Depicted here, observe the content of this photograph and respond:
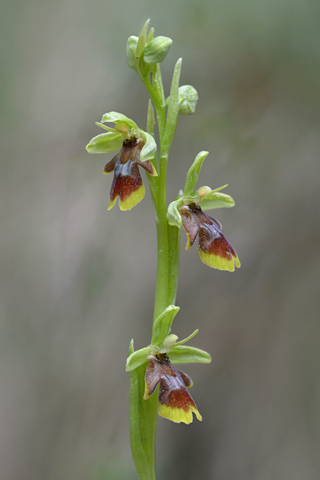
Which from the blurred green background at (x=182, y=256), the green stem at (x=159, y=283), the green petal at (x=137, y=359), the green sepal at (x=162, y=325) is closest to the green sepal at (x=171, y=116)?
the green stem at (x=159, y=283)

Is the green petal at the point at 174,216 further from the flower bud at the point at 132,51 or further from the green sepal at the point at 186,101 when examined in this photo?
the flower bud at the point at 132,51

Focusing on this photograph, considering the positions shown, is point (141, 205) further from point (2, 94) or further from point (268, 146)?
point (2, 94)

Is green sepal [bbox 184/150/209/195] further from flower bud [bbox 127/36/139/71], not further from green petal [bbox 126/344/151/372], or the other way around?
green petal [bbox 126/344/151/372]

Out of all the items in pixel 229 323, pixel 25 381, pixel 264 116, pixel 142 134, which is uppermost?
pixel 264 116

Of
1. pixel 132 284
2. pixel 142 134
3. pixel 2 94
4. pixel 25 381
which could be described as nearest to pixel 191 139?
pixel 132 284

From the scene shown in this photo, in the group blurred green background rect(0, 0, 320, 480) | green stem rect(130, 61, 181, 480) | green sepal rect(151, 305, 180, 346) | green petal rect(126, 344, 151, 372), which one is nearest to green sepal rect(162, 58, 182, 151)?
green stem rect(130, 61, 181, 480)

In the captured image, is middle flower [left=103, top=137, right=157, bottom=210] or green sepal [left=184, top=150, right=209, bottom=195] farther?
green sepal [left=184, top=150, right=209, bottom=195]
